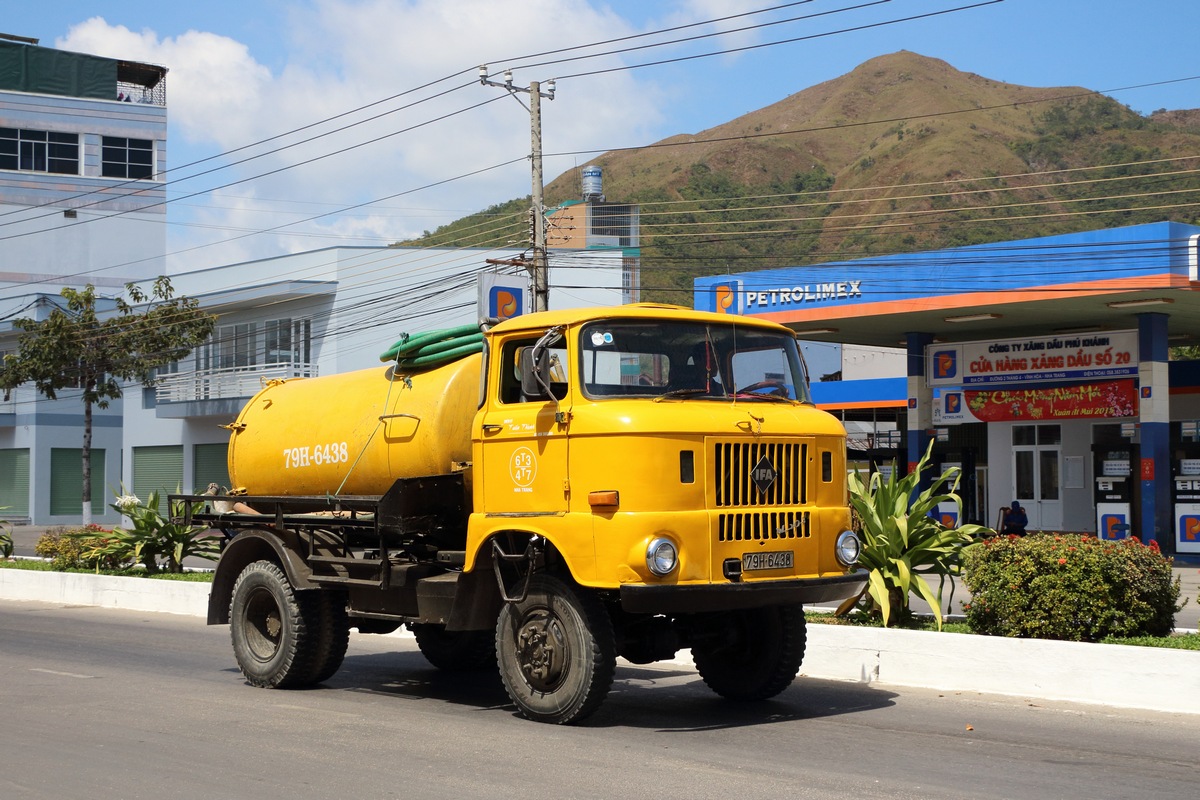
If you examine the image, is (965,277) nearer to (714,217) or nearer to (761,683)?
(761,683)

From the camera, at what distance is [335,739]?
8.55 metres

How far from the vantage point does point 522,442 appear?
9.19 m

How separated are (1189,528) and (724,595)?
72.2 ft

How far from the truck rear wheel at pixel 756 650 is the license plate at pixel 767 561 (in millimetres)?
882

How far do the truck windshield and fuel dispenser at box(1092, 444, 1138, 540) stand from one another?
21.0 metres

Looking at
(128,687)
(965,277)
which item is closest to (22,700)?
(128,687)

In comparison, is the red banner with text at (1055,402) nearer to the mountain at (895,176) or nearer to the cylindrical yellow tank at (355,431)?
the cylindrical yellow tank at (355,431)

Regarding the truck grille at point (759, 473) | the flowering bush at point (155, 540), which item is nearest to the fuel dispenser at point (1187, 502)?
the flowering bush at point (155, 540)

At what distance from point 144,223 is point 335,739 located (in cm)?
6377

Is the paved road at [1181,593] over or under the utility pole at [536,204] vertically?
under

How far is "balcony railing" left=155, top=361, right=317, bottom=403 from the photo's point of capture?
138 feet

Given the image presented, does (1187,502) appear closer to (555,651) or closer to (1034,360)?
(1034,360)

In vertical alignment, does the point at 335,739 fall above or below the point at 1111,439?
below

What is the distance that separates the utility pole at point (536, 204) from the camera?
86.3 feet
